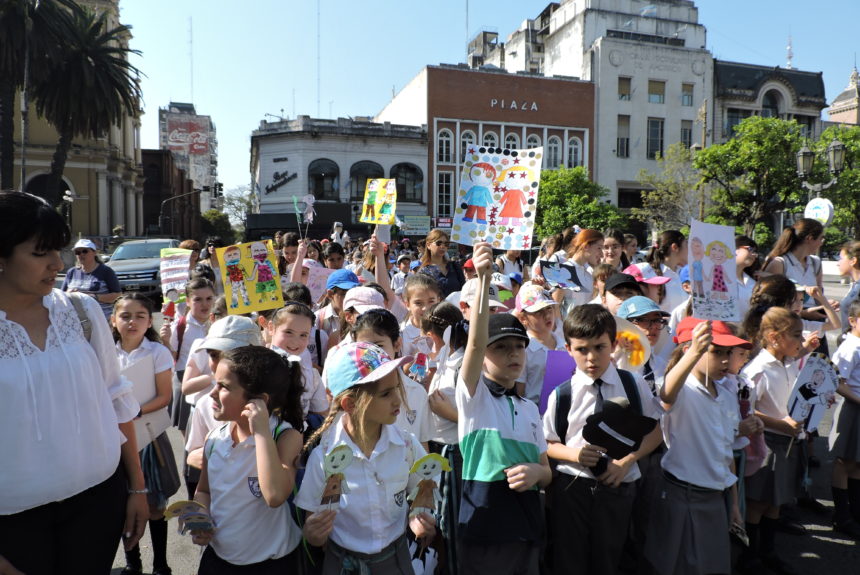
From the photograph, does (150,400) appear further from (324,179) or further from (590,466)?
(324,179)

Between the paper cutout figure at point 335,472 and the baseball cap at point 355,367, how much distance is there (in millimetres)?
277

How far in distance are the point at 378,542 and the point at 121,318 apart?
7.43ft

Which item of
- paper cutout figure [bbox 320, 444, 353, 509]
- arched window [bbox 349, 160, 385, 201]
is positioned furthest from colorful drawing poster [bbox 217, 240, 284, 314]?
arched window [bbox 349, 160, 385, 201]

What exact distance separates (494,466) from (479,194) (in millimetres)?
2183

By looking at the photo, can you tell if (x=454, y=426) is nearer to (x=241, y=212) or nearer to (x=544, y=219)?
(x=544, y=219)

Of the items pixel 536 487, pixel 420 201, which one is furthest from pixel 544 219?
pixel 536 487

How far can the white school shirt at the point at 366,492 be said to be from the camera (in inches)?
91.2

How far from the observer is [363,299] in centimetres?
428

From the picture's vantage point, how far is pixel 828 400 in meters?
3.63

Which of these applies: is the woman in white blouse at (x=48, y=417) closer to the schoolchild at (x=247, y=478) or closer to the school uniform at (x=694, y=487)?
the schoolchild at (x=247, y=478)

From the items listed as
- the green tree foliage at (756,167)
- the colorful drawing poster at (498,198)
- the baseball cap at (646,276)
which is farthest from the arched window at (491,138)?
the colorful drawing poster at (498,198)

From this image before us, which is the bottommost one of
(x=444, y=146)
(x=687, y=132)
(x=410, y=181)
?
(x=410, y=181)

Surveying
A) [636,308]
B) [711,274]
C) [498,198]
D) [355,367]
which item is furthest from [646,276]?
[355,367]

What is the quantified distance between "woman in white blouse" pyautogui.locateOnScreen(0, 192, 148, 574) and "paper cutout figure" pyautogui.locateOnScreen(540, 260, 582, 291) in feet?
13.1
